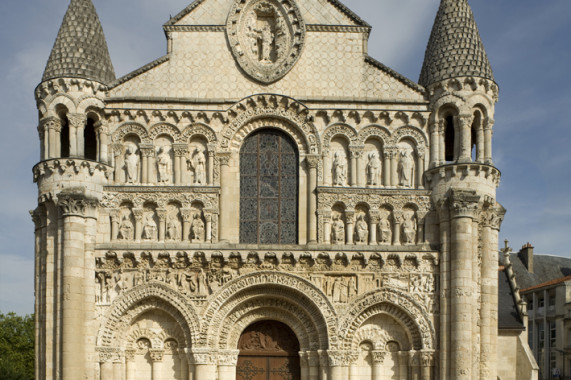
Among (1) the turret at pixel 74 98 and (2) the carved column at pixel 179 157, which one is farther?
(2) the carved column at pixel 179 157

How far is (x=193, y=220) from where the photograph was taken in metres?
21.6

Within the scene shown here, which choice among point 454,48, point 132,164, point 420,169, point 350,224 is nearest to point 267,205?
point 350,224

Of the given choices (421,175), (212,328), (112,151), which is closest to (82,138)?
(112,151)

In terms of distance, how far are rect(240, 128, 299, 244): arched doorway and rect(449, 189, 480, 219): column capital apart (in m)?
4.35

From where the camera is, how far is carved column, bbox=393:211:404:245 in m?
21.6

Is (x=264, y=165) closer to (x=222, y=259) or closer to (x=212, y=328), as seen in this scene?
(x=222, y=259)

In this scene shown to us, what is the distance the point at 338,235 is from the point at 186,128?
519cm

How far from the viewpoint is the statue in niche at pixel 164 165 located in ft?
71.6

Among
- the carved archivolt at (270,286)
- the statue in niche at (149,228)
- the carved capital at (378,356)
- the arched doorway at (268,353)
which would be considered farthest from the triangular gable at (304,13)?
the carved capital at (378,356)

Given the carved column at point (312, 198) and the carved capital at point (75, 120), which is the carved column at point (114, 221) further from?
the carved column at point (312, 198)

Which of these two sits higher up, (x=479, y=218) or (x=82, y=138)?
(x=82, y=138)

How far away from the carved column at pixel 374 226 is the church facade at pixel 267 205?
57 mm

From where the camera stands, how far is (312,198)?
2175 cm

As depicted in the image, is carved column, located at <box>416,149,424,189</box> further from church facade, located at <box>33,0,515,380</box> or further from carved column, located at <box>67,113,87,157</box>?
carved column, located at <box>67,113,87,157</box>
